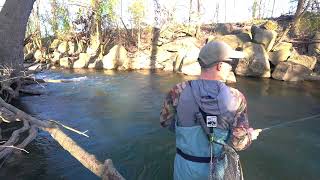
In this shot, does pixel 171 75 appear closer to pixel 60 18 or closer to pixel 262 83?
pixel 262 83

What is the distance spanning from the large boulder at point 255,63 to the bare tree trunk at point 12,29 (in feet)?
33.3

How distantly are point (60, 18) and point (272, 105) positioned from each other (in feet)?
62.4

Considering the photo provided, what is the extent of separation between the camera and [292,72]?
1597cm

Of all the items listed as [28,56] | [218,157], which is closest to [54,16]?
[28,56]

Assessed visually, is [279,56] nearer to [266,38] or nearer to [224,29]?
[266,38]

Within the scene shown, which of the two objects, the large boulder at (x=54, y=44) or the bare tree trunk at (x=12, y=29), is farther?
the large boulder at (x=54, y=44)

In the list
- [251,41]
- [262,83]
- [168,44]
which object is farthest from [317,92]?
[168,44]

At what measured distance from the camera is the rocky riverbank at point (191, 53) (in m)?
17.0

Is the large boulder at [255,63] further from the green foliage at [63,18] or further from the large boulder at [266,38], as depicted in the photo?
the green foliage at [63,18]

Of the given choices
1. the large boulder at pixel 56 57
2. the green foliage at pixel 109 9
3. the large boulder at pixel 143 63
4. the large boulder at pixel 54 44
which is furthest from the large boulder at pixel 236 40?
the large boulder at pixel 54 44

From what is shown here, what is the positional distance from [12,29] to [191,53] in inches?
395

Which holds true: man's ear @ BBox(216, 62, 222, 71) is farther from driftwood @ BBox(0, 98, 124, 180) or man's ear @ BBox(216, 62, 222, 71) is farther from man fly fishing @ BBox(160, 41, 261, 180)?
driftwood @ BBox(0, 98, 124, 180)

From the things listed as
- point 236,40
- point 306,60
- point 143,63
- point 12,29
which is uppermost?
point 12,29

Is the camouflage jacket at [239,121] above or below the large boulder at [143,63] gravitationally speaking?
above
